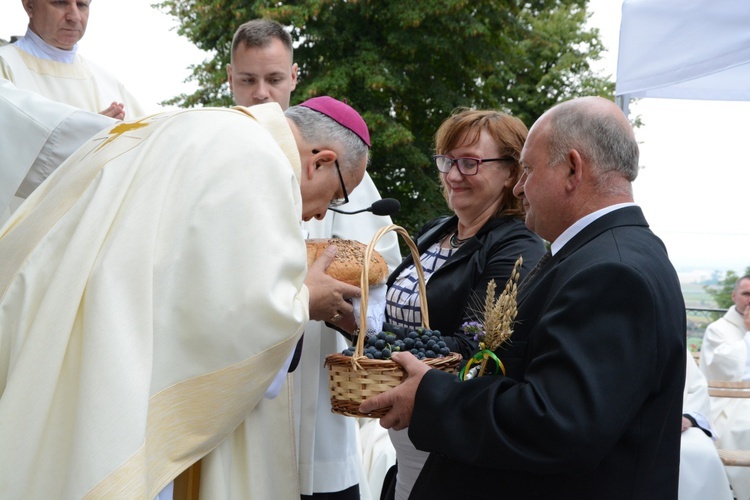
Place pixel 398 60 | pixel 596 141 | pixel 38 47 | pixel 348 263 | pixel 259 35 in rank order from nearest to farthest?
pixel 596 141 < pixel 348 263 < pixel 38 47 < pixel 259 35 < pixel 398 60

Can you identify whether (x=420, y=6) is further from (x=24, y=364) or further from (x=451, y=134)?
(x=24, y=364)

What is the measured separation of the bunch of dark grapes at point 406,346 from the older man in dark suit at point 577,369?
11cm

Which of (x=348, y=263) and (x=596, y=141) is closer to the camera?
(x=596, y=141)

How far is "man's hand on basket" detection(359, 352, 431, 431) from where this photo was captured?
2428mm

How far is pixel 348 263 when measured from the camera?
3059 mm

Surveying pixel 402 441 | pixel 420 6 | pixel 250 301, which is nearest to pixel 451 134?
pixel 402 441

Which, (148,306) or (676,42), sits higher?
Answer: (676,42)

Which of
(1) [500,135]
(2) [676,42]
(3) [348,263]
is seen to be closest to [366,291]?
Answer: (3) [348,263]

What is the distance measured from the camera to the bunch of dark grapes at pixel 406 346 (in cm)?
258

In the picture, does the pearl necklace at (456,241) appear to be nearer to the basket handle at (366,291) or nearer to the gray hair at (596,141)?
the basket handle at (366,291)

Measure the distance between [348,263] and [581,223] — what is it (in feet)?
3.10

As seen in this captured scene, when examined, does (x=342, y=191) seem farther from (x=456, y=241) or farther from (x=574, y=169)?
(x=574, y=169)

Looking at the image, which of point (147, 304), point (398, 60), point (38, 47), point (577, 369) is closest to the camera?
point (577, 369)

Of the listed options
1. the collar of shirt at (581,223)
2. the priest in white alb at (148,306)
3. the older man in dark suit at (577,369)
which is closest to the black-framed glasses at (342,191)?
the priest in white alb at (148,306)
